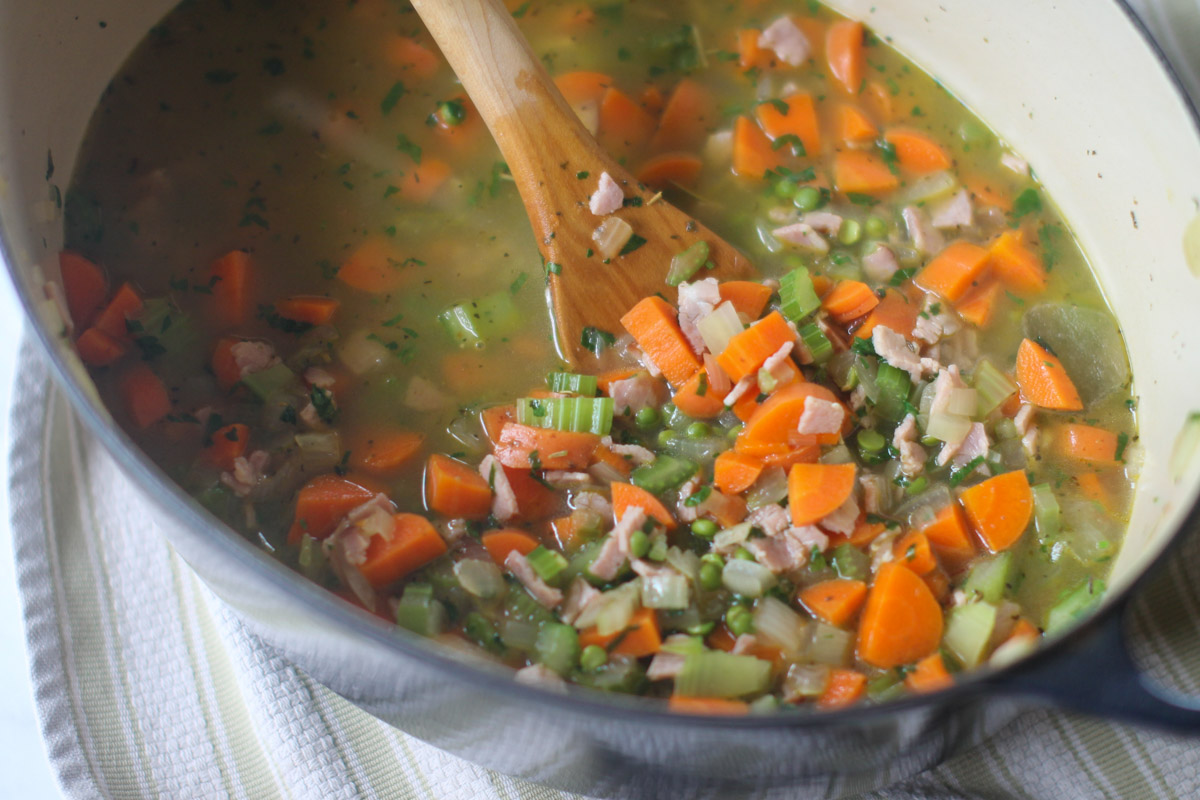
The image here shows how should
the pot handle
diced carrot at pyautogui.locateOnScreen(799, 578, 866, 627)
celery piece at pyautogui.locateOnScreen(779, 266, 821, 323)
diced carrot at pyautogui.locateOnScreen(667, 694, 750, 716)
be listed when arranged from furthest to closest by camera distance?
celery piece at pyautogui.locateOnScreen(779, 266, 821, 323), diced carrot at pyautogui.locateOnScreen(799, 578, 866, 627), diced carrot at pyautogui.locateOnScreen(667, 694, 750, 716), the pot handle

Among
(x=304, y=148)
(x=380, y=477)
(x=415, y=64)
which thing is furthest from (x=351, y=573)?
(x=415, y=64)

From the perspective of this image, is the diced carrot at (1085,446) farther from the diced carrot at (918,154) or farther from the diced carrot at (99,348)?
the diced carrot at (99,348)

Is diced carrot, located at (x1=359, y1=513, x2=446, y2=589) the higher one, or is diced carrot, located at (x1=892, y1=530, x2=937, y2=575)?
diced carrot, located at (x1=892, y1=530, x2=937, y2=575)

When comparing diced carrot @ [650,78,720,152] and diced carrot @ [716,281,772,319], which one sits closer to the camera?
diced carrot @ [716,281,772,319]

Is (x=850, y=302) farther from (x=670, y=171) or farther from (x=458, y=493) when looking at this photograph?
(x=458, y=493)

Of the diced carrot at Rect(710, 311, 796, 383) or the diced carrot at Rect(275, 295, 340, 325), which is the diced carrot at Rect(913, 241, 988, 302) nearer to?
the diced carrot at Rect(710, 311, 796, 383)

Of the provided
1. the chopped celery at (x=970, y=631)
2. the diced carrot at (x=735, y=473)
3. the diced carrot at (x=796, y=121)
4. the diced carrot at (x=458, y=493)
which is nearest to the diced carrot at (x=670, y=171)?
the diced carrot at (x=796, y=121)

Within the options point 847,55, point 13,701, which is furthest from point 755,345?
→ point 13,701

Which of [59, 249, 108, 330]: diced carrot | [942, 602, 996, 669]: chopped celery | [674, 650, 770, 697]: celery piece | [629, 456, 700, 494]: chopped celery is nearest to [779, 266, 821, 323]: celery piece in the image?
[629, 456, 700, 494]: chopped celery
